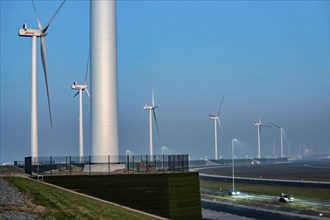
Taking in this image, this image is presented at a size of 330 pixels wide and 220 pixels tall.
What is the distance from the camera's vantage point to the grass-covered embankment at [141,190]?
36.5 m

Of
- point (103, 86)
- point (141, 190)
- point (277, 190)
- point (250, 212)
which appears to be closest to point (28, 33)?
point (103, 86)

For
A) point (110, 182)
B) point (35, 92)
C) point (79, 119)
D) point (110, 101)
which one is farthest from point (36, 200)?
point (79, 119)

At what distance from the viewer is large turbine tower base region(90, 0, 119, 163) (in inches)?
1746

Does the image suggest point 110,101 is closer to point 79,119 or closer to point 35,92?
point 35,92

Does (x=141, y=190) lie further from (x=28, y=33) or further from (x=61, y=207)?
(x=28, y=33)

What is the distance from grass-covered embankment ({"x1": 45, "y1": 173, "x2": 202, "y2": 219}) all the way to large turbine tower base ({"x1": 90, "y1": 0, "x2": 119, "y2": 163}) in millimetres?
7441

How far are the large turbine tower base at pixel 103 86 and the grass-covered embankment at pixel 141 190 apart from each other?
7441 mm

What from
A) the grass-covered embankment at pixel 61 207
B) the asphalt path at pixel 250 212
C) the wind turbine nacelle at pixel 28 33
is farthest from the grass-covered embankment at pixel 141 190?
the asphalt path at pixel 250 212

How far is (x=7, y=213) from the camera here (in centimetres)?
2103

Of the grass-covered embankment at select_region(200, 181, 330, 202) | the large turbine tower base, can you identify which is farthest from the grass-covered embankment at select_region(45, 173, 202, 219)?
the grass-covered embankment at select_region(200, 181, 330, 202)

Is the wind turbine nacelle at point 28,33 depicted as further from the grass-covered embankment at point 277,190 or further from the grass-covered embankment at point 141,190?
the grass-covered embankment at point 277,190

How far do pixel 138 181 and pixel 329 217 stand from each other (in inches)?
1297

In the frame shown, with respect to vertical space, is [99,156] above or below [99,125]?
below

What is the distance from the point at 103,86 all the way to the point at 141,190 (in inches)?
480
